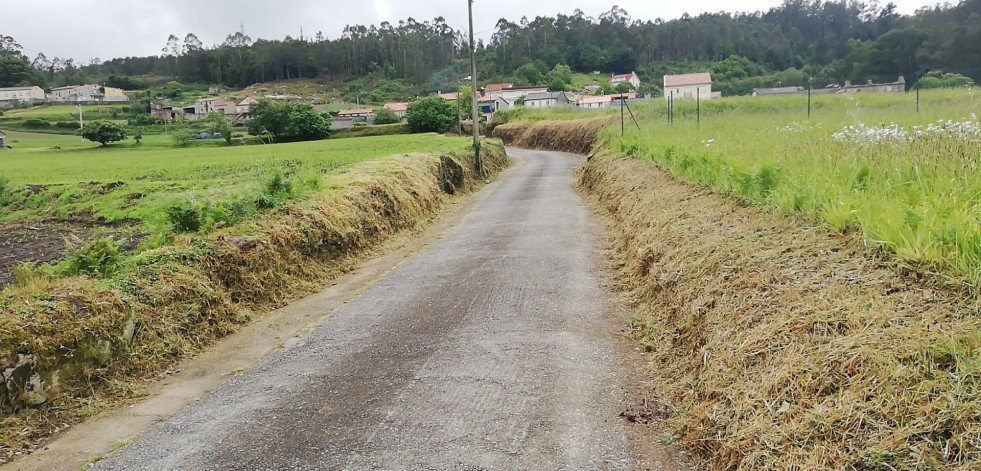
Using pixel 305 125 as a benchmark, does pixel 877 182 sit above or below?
below

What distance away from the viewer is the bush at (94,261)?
255 inches

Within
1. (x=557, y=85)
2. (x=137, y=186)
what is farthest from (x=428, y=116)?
(x=557, y=85)

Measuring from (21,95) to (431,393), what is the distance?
433 ft

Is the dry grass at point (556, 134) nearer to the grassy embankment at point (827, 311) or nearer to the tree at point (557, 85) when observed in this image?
the grassy embankment at point (827, 311)

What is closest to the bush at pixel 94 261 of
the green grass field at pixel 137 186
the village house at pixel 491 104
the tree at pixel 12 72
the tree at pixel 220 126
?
the green grass field at pixel 137 186

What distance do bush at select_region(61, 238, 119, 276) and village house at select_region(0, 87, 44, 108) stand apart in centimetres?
12083

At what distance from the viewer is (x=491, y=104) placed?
91.8 metres

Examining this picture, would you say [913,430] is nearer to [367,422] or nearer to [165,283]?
[367,422]

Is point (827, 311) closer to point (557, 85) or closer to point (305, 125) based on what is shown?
point (305, 125)

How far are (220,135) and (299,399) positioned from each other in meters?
64.0

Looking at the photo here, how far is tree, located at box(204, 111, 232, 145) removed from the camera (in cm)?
5447

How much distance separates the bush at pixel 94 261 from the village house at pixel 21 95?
12083 centimetres

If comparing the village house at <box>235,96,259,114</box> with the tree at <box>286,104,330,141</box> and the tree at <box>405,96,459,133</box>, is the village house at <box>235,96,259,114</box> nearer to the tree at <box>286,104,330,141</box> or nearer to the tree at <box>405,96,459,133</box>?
the tree at <box>286,104,330,141</box>

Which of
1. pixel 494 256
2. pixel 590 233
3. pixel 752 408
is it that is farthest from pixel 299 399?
pixel 590 233
